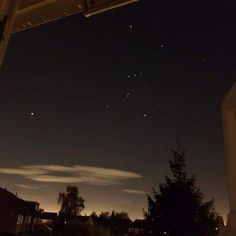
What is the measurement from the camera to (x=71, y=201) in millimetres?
59250

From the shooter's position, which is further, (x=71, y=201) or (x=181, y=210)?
(x=71, y=201)

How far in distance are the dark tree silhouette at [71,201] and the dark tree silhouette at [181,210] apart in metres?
42.6

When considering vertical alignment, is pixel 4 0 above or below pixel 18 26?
below

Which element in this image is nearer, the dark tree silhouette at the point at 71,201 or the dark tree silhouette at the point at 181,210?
the dark tree silhouette at the point at 181,210

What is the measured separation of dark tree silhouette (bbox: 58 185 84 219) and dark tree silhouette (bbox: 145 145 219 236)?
4261 cm

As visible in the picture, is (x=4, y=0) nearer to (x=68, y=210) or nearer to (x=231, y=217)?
(x=231, y=217)

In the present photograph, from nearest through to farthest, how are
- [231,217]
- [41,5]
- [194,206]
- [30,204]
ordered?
[41,5] < [231,217] < [194,206] < [30,204]

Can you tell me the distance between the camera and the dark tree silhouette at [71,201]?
191 ft

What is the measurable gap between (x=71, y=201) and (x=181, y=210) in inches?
1779

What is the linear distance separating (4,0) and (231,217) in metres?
2.68

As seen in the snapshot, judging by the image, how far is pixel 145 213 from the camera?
60.5ft

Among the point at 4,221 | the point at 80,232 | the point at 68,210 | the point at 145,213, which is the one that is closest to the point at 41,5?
the point at 145,213

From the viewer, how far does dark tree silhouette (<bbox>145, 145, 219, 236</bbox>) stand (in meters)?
16.3

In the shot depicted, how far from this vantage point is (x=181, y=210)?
16234 millimetres
